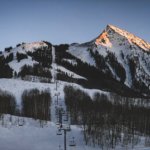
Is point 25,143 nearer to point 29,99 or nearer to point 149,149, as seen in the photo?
point 149,149

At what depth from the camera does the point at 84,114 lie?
7254 inches

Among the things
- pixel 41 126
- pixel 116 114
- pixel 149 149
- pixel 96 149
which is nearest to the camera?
pixel 149 149

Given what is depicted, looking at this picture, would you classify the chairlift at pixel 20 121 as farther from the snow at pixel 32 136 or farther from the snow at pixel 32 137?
the snow at pixel 32 137

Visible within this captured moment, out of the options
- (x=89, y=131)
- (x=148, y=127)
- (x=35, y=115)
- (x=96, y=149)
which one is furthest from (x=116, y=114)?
(x=96, y=149)

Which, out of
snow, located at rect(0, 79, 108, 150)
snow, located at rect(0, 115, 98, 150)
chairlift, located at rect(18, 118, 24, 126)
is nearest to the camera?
snow, located at rect(0, 115, 98, 150)

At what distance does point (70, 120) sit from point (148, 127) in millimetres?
38531

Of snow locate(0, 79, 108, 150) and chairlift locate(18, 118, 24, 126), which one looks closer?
snow locate(0, 79, 108, 150)

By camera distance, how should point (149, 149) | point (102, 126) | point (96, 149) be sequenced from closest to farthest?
point (149, 149) < point (96, 149) < point (102, 126)

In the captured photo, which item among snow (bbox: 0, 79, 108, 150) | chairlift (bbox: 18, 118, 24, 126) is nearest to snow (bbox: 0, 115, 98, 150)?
snow (bbox: 0, 79, 108, 150)

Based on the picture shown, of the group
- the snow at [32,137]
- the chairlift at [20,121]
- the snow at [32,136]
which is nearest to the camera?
the snow at [32,137]

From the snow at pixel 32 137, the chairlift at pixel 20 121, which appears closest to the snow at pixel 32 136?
the snow at pixel 32 137

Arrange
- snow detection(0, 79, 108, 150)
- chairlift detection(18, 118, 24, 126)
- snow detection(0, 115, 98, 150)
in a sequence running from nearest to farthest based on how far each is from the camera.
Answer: snow detection(0, 115, 98, 150) → snow detection(0, 79, 108, 150) → chairlift detection(18, 118, 24, 126)

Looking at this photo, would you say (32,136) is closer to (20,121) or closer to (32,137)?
(32,137)

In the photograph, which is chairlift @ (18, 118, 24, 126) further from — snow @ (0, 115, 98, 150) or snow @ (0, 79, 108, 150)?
snow @ (0, 115, 98, 150)
